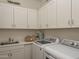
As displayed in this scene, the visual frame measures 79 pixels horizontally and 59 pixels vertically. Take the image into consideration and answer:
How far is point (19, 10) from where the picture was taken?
9.16ft

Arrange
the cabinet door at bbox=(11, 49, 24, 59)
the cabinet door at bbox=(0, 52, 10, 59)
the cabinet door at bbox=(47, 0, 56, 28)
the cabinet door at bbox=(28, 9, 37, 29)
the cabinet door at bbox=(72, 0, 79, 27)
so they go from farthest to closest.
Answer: the cabinet door at bbox=(28, 9, 37, 29)
the cabinet door at bbox=(11, 49, 24, 59)
the cabinet door at bbox=(0, 52, 10, 59)
the cabinet door at bbox=(47, 0, 56, 28)
the cabinet door at bbox=(72, 0, 79, 27)

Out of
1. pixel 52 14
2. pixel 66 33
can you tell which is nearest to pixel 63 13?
pixel 52 14

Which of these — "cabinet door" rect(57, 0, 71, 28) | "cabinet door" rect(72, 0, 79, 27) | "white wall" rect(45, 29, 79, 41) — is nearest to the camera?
"cabinet door" rect(72, 0, 79, 27)

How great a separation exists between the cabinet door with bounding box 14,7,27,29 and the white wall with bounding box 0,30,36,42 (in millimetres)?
351

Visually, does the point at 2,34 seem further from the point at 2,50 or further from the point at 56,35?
the point at 56,35

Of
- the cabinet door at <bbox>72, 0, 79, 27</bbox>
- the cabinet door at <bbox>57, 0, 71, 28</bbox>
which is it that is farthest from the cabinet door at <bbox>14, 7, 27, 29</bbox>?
the cabinet door at <bbox>72, 0, 79, 27</bbox>

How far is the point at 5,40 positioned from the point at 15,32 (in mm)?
432

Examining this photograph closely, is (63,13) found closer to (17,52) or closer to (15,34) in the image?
(17,52)

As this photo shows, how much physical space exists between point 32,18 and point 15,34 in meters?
0.85

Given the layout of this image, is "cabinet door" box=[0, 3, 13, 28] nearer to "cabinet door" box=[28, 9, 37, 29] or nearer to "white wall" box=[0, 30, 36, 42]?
"white wall" box=[0, 30, 36, 42]

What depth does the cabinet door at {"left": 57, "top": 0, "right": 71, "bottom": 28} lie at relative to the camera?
5.59ft

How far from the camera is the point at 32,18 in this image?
3.04m

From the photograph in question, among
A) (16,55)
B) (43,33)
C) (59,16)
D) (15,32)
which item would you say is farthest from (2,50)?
(59,16)

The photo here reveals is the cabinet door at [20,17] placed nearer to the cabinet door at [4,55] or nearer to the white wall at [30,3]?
the white wall at [30,3]
